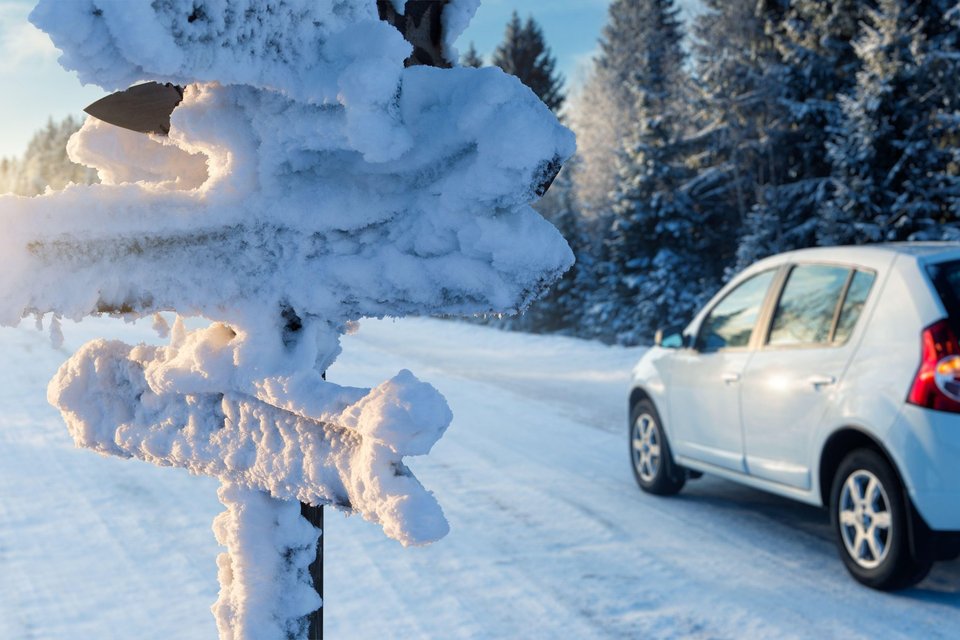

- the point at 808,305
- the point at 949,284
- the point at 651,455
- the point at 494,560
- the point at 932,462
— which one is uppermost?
the point at 949,284

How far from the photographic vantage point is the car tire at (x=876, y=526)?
4.57 metres

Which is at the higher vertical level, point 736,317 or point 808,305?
point 808,305

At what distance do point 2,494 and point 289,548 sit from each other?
203 inches

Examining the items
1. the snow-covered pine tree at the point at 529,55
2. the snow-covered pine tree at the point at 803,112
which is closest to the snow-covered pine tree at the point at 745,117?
the snow-covered pine tree at the point at 803,112

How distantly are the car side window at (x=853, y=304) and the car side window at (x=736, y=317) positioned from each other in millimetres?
865

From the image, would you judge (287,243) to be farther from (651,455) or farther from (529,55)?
(529,55)

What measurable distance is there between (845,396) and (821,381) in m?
0.22

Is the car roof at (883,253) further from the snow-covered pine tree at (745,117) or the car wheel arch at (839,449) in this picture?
the snow-covered pine tree at (745,117)

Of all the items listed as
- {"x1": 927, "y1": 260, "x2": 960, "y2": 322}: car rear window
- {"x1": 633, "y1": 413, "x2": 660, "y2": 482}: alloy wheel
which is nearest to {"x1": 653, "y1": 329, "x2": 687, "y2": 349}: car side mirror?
{"x1": 633, "y1": 413, "x2": 660, "y2": 482}: alloy wheel

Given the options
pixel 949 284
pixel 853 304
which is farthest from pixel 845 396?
pixel 949 284

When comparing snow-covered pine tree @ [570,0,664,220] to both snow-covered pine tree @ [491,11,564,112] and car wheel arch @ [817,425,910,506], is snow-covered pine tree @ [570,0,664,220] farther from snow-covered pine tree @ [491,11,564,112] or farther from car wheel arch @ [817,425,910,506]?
car wheel arch @ [817,425,910,506]

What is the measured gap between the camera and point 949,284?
4.70 meters

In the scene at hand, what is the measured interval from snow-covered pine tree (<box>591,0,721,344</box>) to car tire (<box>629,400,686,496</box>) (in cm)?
2262

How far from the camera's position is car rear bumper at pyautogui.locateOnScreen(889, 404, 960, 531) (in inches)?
171
